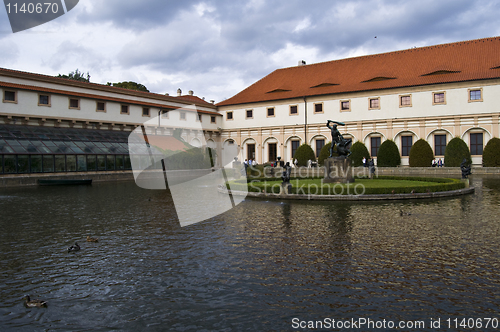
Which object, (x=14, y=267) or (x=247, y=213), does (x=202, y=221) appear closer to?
(x=247, y=213)

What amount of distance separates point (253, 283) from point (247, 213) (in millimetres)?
7416

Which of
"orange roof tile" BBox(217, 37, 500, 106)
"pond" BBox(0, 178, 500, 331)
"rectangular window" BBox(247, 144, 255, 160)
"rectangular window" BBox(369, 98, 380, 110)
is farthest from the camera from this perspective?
"rectangular window" BBox(247, 144, 255, 160)

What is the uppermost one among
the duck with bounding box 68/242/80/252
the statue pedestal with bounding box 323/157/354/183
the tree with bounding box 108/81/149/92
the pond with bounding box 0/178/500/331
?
the tree with bounding box 108/81/149/92

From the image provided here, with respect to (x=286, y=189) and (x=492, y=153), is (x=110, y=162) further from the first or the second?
(x=492, y=153)

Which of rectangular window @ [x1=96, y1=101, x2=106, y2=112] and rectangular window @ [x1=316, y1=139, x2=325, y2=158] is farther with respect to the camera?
rectangular window @ [x1=316, y1=139, x2=325, y2=158]

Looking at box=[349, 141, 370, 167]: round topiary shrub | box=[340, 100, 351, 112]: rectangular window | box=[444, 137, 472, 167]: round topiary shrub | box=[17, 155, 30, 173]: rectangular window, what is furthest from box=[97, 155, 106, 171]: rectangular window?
box=[444, 137, 472, 167]: round topiary shrub

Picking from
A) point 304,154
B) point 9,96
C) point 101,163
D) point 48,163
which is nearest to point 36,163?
point 48,163

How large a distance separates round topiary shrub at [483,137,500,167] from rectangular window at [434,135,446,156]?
523 cm

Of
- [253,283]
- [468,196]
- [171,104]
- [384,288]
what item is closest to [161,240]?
[253,283]

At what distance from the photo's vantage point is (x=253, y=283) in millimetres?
6387

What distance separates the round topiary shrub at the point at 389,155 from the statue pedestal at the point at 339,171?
24.7 m

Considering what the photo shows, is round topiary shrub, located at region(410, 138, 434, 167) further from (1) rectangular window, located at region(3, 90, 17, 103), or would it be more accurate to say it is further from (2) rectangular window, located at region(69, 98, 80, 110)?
(1) rectangular window, located at region(3, 90, 17, 103)

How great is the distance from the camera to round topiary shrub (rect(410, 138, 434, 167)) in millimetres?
41938

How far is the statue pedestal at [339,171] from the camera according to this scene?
21375 mm
